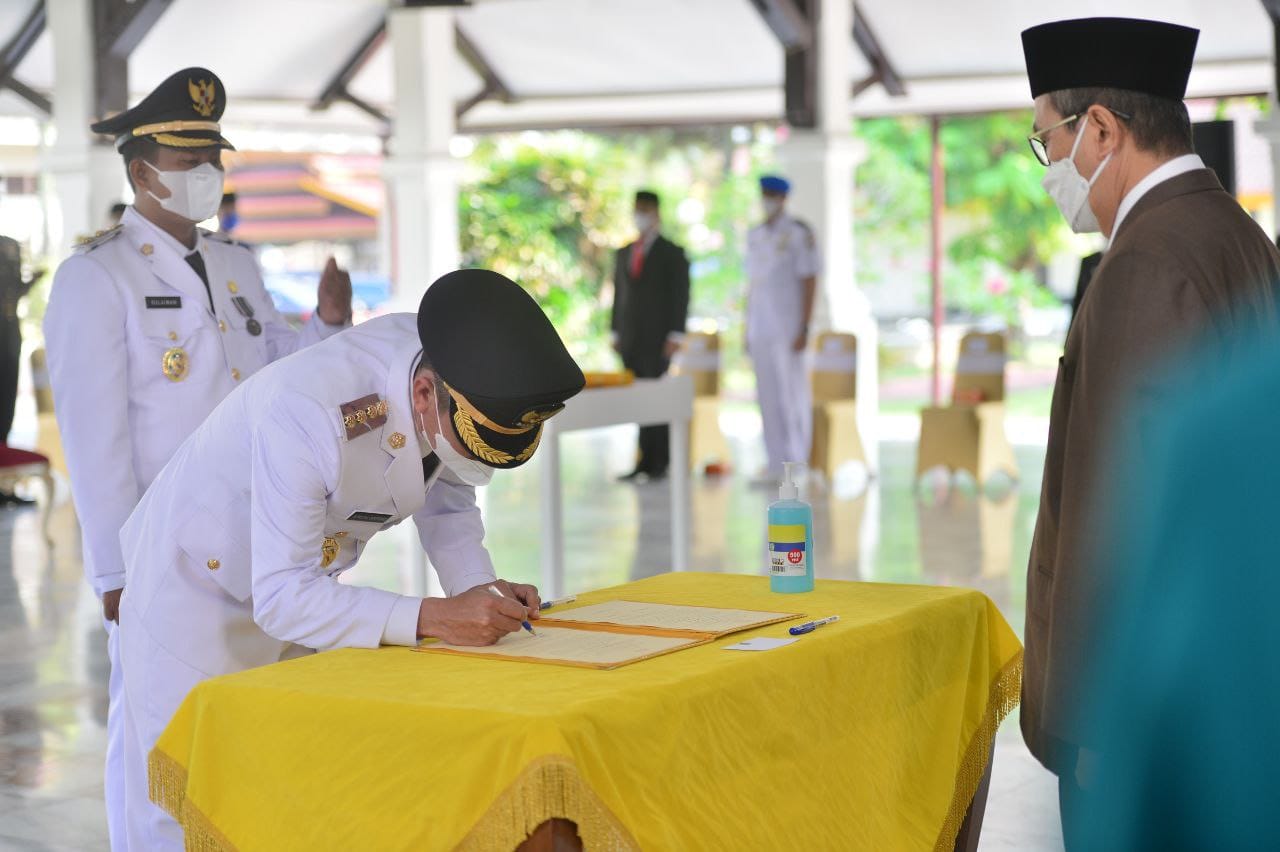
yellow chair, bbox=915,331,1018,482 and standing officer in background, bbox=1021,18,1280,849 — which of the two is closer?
standing officer in background, bbox=1021,18,1280,849

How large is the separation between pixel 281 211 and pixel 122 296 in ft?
73.2

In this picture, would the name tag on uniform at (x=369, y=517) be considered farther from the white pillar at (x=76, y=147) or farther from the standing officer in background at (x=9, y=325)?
the white pillar at (x=76, y=147)

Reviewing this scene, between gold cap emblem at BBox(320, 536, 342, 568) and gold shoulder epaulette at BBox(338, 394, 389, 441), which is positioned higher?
gold shoulder epaulette at BBox(338, 394, 389, 441)

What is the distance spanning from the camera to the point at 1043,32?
2.28m

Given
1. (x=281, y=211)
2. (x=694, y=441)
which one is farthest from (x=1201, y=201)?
(x=281, y=211)

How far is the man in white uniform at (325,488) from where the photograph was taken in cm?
224

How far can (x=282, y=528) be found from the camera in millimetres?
2277

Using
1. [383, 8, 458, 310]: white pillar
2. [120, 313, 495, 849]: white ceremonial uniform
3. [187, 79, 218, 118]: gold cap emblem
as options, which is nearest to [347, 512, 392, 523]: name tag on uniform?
[120, 313, 495, 849]: white ceremonial uniform

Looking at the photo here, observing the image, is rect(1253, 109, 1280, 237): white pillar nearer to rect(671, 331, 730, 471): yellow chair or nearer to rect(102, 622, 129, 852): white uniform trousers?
rect(671, 331, 730, 471): yellow chair

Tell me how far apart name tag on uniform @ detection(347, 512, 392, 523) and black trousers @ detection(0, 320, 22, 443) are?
23.5 ft

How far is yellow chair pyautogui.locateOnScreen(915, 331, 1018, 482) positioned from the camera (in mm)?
9695

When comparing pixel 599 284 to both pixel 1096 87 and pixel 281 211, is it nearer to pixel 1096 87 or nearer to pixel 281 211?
pixel 281 211

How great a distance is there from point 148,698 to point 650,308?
26.1ft

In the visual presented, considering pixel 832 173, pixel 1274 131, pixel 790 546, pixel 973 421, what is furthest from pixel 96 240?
pixel 832 173
